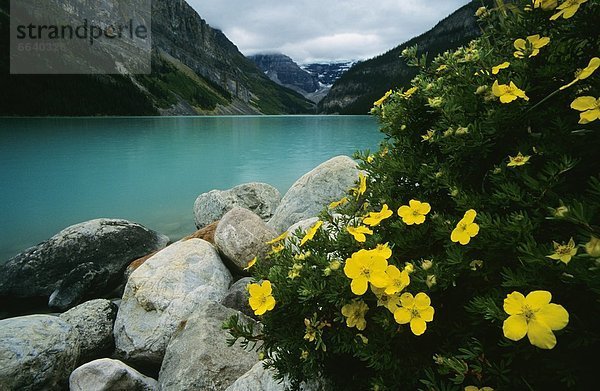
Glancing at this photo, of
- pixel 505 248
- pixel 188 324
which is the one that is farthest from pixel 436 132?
pixel 188 324

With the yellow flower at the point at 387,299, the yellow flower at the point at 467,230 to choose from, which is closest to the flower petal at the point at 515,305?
the yellow flower at the point at 467,230

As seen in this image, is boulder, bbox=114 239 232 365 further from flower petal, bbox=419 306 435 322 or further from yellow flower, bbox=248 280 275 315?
flower petal, bbox=419 306 435 322

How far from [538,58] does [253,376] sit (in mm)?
2898

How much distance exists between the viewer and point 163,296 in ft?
19.9

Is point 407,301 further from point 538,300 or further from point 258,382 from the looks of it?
point 258,382

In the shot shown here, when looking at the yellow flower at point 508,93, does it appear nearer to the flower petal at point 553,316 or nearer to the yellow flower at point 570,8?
the yellow flower at point 570,8

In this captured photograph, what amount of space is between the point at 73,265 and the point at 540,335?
33.2ft

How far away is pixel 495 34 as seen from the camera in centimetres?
214

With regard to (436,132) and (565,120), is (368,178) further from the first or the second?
(565,120)

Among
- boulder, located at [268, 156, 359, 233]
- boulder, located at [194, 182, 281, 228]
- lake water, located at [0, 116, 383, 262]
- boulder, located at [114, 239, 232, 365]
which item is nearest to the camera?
boulder, located at [114, 239, 232, 365]

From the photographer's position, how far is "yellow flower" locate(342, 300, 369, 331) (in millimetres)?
1593

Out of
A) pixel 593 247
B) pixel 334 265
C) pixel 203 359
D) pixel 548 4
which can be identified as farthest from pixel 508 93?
pixel 203 359

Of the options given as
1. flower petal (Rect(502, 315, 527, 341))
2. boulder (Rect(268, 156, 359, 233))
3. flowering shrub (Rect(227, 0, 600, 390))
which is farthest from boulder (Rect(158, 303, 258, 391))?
boulder (Rect(268, 156, 359, 233))

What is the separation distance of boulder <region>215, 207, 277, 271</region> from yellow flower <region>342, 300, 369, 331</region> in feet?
17.1
